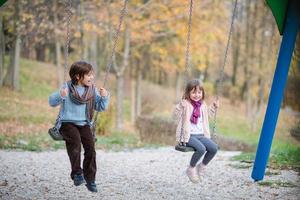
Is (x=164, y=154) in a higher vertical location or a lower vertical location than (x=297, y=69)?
lower

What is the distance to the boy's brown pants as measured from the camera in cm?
553

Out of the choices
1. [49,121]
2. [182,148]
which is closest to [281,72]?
[182,148]

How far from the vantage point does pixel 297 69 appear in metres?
9.55

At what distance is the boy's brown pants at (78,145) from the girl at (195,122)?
3.42 ft

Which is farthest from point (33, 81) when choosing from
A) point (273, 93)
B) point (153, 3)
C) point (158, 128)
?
point (273, 93)

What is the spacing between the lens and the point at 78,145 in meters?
5.54

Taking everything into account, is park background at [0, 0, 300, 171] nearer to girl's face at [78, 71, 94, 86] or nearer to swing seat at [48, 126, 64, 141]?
girl's face at [78, 71, 94, 86]

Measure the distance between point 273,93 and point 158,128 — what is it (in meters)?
8.68

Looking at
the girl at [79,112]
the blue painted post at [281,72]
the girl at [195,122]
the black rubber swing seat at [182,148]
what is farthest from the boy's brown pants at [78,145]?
the blue painted post at [281,72]

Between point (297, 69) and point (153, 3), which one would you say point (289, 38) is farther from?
point (153, 3)

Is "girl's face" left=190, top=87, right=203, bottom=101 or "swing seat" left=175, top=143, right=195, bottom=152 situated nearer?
"swing seat" left=175, top=143, right=195, bottom=152

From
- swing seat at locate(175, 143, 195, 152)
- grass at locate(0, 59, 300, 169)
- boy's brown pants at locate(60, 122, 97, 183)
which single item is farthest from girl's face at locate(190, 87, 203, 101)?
grass at locate(0, 59, 300, 169)

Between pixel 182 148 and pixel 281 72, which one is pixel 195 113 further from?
pixel 281 72

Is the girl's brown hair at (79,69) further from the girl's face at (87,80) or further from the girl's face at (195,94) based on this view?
the girl's face at (195,94)
